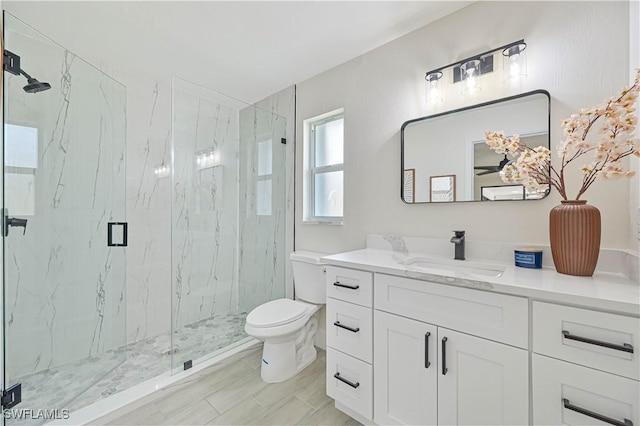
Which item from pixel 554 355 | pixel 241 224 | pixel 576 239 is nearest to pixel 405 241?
pixel 576 239

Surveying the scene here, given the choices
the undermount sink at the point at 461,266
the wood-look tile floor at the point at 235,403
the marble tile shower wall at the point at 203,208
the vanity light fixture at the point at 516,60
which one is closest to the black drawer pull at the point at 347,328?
the undermount sink at the point at 461,266

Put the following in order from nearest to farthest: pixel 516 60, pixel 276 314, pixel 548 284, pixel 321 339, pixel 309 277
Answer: pixel 548 284 → pixel 516 60 → pixel 276 314 → pixel 309 277 → pixel 321 339

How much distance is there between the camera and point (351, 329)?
1434 millimetres

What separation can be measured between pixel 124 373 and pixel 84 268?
0.81 metres

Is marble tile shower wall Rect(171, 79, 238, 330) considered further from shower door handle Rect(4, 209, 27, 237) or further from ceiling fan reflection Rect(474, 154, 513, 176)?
ceiling fan reflection Rect(474, 154, 513, 176)

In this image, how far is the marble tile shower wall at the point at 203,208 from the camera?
84.9 inches

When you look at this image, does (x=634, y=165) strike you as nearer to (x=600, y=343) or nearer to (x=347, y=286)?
(x=600, y=343)

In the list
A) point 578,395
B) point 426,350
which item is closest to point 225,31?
point 426,350

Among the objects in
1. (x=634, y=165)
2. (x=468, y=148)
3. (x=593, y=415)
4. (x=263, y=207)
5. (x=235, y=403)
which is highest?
(x=468, y=148)

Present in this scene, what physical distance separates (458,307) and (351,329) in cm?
57

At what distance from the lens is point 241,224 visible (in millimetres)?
2639

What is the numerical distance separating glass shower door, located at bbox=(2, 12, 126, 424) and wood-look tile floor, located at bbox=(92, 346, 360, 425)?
41 cm

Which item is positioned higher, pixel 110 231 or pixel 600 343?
pixel 110 231

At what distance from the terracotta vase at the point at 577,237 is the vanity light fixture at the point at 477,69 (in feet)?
2.55
